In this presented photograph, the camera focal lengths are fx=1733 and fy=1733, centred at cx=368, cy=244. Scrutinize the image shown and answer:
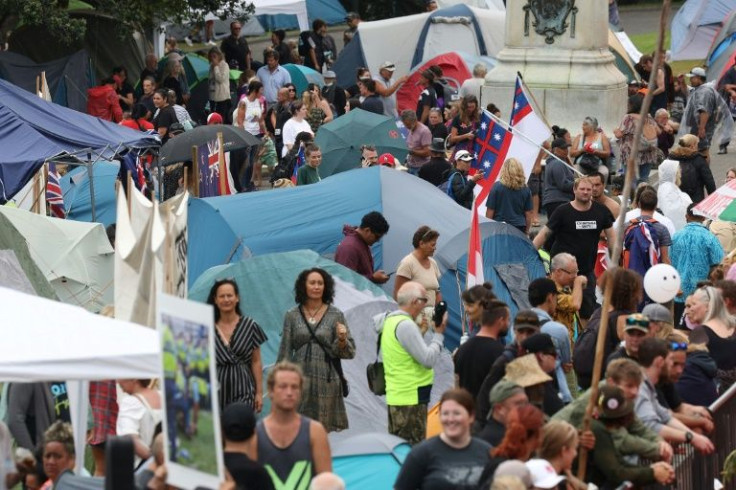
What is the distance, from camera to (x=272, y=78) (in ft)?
86.6

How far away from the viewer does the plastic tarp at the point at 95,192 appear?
17016mm

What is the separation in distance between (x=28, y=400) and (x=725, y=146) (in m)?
16.3

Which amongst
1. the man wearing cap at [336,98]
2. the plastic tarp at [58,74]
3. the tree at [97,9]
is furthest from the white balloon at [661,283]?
the plastic tarp at [58,74]

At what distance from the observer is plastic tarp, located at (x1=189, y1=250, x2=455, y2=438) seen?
38.0 ft

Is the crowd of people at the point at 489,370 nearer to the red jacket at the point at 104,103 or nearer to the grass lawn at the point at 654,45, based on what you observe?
the red jacket at the point at 104,103

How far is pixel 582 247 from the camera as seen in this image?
44.9ft

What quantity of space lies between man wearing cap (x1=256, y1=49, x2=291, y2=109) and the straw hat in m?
18.0

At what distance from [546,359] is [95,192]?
29.9ft

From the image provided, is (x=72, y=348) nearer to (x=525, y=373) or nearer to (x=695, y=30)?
(x=525, y=373)

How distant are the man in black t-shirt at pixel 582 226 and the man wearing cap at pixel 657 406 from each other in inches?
171

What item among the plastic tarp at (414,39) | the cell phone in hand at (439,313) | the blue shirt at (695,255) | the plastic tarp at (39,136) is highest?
the cell phone in hand at (439,313)

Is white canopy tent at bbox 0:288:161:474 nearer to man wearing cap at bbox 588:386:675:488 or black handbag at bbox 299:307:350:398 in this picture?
black handbag at bbox 299:307:350:398

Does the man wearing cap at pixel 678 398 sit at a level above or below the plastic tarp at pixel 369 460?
above

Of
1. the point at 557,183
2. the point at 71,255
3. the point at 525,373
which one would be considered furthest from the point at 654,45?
the point at 525,373
